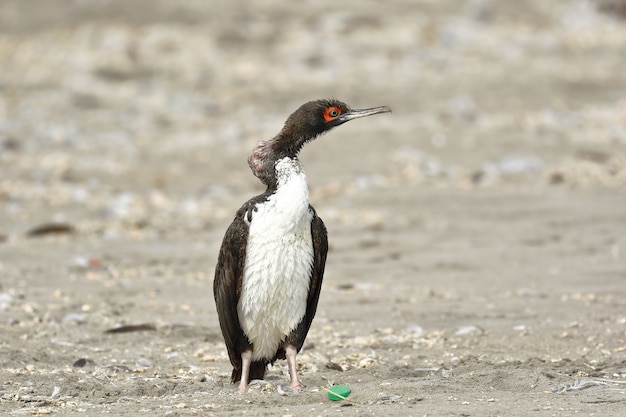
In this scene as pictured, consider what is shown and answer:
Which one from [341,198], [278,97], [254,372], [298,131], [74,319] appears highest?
[278,97]

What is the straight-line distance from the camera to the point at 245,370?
6520mm

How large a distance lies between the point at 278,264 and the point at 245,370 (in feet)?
Result: 2.05

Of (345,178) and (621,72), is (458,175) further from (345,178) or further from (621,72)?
(621,72)

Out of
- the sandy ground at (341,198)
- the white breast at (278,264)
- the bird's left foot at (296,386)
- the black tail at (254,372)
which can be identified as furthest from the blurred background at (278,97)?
the bird's left foot at (296,386)

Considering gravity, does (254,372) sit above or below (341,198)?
below

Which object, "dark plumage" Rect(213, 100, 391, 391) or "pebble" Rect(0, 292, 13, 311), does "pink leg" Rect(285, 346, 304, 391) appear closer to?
"dark plumage" Rect(213, 100, 391, 391)

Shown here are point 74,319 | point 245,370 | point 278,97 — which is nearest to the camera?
point 245,370

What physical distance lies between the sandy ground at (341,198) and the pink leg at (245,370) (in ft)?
0.38

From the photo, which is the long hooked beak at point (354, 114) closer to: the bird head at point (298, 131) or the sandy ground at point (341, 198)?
the bird head at point (298, 131)

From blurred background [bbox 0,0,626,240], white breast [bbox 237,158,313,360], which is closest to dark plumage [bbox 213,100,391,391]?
white breast [bbox 237,158,313,360]

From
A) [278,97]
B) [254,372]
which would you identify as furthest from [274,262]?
[278,97]

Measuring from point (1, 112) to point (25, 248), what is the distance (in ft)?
24.9

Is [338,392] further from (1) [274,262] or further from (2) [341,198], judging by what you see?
(2) [341,198]

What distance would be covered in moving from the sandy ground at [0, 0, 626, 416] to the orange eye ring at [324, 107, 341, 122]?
1502mm
